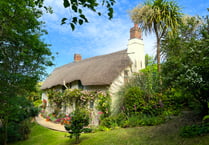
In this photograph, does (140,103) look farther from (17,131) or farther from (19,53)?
(17,131)

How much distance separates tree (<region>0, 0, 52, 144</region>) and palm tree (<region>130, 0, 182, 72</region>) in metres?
6.47

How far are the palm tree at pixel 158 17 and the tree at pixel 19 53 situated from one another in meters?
6.47

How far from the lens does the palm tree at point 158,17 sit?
10.3 m

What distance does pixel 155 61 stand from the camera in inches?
427

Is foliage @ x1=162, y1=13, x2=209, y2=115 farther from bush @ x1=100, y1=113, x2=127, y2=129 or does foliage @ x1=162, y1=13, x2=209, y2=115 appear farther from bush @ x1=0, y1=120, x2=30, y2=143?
bush @ x1=0, y1=120, x2=30, y2=143

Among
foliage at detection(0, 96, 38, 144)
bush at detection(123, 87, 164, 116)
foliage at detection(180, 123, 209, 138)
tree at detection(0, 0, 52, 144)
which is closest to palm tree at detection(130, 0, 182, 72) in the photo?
bush at detection(123, 87, 164, 116)

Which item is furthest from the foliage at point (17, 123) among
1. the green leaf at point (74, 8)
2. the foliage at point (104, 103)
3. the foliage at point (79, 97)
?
the green leaf at point (74, 8)

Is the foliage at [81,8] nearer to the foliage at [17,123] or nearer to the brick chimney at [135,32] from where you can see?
the foliage at [17,123]

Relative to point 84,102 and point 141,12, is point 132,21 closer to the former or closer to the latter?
point 141,12

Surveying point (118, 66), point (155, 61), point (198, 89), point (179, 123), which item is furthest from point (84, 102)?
point (198, 89)

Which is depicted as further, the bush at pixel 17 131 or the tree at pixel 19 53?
the bush at pixel 17 131

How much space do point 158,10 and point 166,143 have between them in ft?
26.1

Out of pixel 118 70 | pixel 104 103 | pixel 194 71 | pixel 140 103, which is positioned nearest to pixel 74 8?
pixel 194 71

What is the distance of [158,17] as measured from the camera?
1020cm
